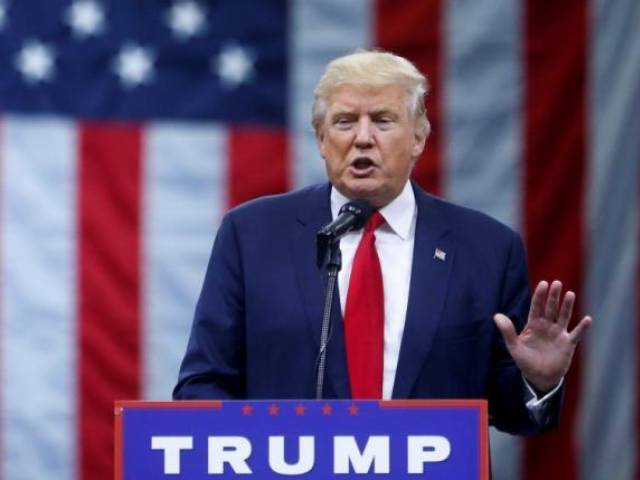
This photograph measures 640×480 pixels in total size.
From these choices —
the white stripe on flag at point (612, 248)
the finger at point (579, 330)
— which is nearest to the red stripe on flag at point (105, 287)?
the white stripe on flag at point (612, 248)

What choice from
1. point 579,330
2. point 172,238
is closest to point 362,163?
point 579,330

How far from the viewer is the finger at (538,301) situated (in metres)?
2.62

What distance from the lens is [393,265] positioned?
2928mm

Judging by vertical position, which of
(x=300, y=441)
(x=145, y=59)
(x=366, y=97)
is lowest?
(x=300, y=441)

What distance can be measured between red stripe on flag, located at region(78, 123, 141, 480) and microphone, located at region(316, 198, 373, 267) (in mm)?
2044

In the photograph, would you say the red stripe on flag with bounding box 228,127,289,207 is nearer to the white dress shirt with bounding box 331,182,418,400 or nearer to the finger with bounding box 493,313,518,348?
the white dress shirt with bounding box 331,182,418,400

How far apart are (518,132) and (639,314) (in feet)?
2.23

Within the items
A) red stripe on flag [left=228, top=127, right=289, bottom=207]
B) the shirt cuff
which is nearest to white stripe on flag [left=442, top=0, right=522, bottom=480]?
red stripe on flag [left=228, top=127, right=289, bottom=207]

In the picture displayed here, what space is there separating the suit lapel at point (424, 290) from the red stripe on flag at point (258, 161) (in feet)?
5.94

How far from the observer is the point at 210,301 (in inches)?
114

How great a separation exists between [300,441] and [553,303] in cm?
53

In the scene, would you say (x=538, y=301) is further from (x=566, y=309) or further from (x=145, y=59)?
(x=145, y=59)

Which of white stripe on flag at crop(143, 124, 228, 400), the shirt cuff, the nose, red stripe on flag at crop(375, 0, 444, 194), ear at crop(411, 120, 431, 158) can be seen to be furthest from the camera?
red stripe on flag at crop(375, 0, 444, 194)

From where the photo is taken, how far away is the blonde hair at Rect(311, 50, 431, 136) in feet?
9.52
